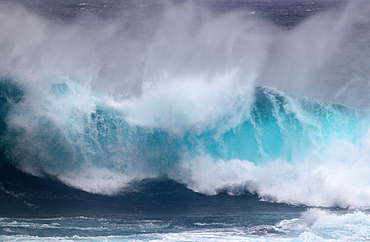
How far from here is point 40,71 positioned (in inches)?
368

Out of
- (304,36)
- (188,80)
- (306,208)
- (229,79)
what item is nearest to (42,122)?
(188,80)

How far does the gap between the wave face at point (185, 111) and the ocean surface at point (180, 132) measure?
0.03 m

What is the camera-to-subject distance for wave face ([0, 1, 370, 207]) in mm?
8555

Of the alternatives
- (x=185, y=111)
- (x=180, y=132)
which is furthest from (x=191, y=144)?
(x=185, y=111)

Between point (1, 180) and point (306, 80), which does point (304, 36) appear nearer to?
point (306, 80)

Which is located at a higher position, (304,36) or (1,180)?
(304,36)

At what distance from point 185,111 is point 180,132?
54 cm

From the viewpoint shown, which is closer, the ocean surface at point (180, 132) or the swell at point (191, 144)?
the ocean surface at point (180, 132)

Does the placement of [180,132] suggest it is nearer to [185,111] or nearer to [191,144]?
[191,144]

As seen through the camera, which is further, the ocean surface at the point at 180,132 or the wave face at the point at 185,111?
the wave face at the point at 185,111

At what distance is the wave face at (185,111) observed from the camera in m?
8.55

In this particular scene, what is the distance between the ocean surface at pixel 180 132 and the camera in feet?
23.1

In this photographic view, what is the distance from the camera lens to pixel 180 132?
29.9 feet

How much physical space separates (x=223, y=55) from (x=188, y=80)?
1500 millimetres
